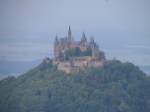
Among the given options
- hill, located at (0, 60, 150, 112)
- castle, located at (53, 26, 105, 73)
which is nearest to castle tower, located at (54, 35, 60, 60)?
castle, located at (53, 26, 105, 73)

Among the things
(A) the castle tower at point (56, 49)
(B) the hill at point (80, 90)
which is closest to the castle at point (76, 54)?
(A) the castle tower at point (56, 49)

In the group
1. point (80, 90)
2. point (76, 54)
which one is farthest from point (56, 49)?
point (80, 90)

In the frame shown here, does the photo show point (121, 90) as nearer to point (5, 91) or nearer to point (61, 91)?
point (61, 91)

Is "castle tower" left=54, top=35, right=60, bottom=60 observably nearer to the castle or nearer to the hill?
the castle

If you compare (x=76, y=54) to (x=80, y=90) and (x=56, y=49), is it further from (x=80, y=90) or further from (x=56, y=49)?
(x=80, y=90)

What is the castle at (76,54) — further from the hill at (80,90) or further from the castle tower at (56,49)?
the hill at (80,90)

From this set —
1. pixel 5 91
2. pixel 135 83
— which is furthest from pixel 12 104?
pixel 135 83
